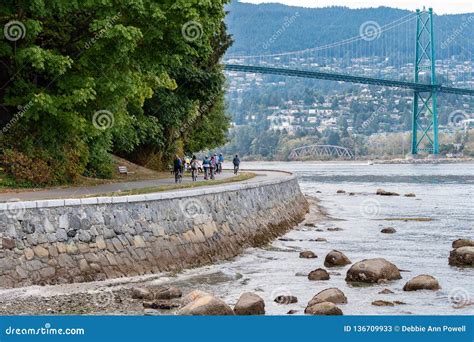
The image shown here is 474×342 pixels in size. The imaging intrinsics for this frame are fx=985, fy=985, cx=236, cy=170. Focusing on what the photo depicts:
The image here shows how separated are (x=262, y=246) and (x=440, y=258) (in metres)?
4.95

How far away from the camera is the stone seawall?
17.7 m

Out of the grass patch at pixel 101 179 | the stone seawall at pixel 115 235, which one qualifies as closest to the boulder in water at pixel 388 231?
the stone seawall at pixel 115 235

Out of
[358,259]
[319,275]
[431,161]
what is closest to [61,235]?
[319,275]

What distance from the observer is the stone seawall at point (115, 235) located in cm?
1767

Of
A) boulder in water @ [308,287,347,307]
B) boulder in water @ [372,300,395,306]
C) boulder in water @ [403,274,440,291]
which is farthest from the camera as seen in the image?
boulder in water @ [403,274,440,291]

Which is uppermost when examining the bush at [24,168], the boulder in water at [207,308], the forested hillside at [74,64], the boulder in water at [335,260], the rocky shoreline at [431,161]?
the forested hillside at [74,64]

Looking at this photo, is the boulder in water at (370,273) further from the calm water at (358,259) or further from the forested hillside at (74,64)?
the forested hillside at (74,64)

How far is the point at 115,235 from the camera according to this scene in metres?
19.7

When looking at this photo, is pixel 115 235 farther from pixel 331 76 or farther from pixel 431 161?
pixel 431 161

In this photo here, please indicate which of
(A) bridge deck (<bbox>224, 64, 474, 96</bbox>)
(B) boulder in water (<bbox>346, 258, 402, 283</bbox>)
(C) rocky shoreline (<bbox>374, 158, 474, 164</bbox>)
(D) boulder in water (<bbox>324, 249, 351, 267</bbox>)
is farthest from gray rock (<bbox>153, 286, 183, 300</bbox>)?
(C) rocky shoreline (<bbox>374, 158, 474, 164</bbox>)

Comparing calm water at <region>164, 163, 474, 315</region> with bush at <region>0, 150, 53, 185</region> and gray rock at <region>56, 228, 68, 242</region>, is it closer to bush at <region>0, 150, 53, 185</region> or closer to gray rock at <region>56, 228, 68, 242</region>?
gray rock at <region>56, 228, 68, 242</region>

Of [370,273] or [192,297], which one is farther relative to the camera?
[370,273]

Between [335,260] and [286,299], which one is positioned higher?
[286,299]

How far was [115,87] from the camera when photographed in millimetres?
29438
